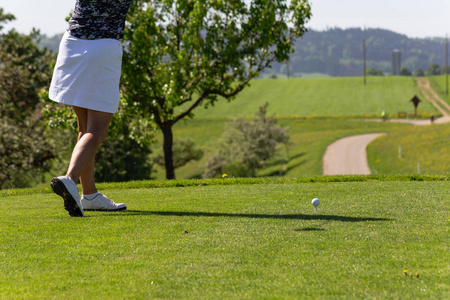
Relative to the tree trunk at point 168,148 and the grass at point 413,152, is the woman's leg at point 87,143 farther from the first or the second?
the grass at point 413,152

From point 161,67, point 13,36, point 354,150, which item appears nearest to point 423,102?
point 354,150

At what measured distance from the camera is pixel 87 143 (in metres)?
6.14

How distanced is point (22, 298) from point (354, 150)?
2204 inches

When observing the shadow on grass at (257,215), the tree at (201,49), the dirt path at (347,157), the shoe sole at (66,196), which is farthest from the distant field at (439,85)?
the shoe sole at (66,196)

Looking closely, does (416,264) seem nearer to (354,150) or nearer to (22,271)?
(22,271)

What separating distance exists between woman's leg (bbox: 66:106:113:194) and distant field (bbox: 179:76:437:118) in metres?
102

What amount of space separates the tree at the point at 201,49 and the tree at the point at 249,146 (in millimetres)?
32161

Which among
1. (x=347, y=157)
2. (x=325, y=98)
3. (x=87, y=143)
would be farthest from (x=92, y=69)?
(x=325, y=98)

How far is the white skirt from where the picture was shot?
242 inches

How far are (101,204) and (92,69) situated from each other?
1431 millimetres

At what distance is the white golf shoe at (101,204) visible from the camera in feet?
20.6

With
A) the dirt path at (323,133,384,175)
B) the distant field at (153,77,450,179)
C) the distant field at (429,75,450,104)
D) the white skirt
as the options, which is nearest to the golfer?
the white skirt

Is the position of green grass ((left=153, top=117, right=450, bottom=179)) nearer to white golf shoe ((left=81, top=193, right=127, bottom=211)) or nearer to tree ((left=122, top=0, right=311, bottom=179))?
tree ((left=122, top=0, right=311, bottom=179))

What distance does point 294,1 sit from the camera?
25.6 meters
